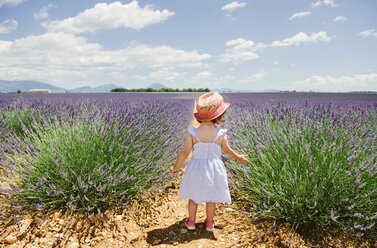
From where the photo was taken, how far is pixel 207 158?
5.84 feet

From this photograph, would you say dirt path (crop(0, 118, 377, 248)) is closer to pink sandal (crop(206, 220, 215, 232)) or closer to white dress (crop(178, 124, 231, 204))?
pink sandal (crop(206, 220, 215, 232))

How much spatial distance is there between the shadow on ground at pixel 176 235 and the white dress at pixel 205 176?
30cm

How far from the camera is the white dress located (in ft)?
5.74

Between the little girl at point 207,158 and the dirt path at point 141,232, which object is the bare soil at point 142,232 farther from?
the little girl at point 207,158

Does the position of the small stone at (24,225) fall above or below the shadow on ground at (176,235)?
above

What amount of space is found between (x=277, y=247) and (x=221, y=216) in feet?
1.78

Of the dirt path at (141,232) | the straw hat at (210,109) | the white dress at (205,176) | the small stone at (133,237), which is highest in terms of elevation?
the straw hat at (210,109)

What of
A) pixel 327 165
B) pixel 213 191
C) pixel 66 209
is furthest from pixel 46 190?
pixel 327 165

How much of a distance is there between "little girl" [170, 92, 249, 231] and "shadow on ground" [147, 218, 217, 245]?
28 centimetres

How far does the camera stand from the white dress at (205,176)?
1.75 meters

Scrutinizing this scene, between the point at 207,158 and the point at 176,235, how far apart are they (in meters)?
0.66

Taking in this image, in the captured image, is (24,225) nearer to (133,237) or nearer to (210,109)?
(133,237)

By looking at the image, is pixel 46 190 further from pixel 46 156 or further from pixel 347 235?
pixel 347 235

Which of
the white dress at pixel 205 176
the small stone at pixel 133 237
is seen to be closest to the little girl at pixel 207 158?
the white dress at pixel 205 176
